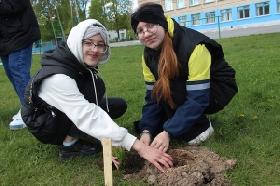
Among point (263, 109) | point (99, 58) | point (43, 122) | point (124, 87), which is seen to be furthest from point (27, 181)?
point (124, 87)

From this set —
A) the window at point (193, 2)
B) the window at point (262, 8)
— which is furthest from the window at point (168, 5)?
the window at point (262, 8)

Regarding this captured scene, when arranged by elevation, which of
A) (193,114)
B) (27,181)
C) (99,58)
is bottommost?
(27,181)

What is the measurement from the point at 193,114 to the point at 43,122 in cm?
121

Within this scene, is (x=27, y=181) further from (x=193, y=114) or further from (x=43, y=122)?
(x=193, y=114)

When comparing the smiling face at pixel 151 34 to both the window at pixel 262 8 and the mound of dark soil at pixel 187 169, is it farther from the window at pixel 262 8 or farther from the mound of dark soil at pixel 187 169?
the window at pixel 262 8

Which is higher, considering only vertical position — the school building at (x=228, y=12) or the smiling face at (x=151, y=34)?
the school building at (x=228, y=12)

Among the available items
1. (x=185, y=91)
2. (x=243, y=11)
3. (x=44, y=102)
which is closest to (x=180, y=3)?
(x=243, y=11)

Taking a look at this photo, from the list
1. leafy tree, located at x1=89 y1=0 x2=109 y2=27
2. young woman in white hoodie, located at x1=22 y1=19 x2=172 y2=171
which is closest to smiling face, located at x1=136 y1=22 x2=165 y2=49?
young woman in white hoodie, located at x1=22 y1=19 x2=172 y2=171

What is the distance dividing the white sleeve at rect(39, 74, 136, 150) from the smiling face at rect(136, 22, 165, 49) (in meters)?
0.71

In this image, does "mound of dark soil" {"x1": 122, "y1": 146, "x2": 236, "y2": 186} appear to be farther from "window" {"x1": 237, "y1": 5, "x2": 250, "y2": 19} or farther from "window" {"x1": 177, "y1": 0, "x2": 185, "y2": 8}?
"window" {"x1": 177, "y1": 0, "x2": 185, "y2": 8}

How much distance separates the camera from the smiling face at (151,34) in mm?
3564

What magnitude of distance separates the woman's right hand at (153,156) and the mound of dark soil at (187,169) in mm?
60

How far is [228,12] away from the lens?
46.1 meters

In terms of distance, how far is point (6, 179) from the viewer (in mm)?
3494
